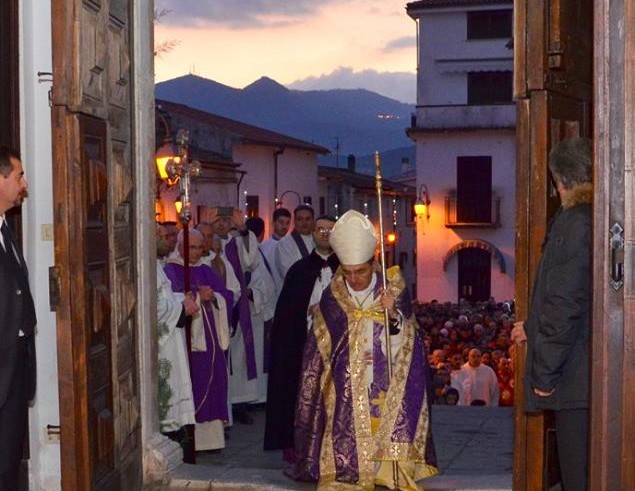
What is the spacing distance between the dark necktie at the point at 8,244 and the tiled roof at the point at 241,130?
26.6 metres

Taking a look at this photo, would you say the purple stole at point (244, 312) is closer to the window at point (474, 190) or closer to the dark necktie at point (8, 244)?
the dark necktie at point (8, 244)

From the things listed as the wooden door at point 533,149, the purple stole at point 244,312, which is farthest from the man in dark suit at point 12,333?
the purple stole at point 244,312

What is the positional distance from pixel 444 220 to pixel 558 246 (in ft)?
128

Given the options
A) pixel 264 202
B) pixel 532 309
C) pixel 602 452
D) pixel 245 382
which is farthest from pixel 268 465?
pixel 264 202

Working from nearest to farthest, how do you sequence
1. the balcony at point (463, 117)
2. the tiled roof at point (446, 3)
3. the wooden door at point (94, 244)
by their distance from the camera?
the wooden door at point (94, 244) < the balcony at point (463, 117) < the tiled roof at point (446, 3)

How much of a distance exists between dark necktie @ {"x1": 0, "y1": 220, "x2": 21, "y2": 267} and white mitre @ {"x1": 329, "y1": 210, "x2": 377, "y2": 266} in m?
2.24

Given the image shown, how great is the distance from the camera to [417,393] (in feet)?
27.0

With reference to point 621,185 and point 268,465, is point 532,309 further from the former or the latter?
point 268,465

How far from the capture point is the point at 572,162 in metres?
6.12

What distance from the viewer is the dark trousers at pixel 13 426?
654 centimetres

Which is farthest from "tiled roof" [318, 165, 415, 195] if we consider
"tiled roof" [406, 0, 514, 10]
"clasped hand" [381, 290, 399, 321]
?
"clasped hand" [381, 290, 399, 321]

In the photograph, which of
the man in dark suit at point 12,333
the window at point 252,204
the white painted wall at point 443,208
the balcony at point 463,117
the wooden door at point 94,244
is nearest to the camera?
the wooden door at point 94,244

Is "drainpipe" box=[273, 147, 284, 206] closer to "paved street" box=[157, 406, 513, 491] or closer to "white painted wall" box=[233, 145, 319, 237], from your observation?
"white painted wall" box=[233, 145, 319, 237]

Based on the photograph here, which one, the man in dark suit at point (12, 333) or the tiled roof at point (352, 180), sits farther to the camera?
the tiled roof at point (352, 180)
